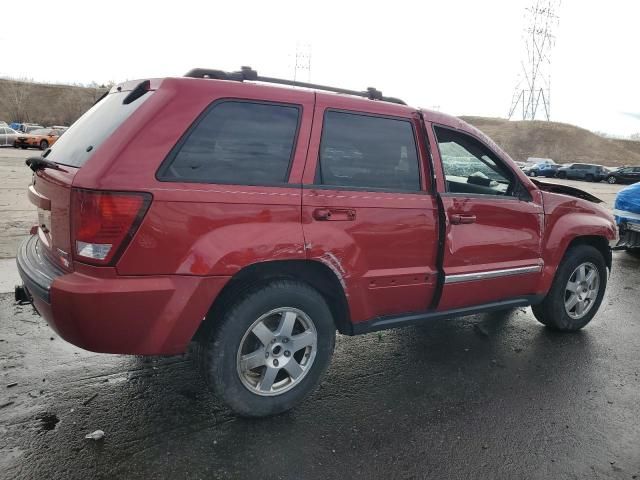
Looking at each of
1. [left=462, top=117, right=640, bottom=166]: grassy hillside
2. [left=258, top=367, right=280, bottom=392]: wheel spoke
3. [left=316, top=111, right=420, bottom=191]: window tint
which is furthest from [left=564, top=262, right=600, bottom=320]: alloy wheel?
[left=462, top=117, right=640, bottom=166]: grassy hillside

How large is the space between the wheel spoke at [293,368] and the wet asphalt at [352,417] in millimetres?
256

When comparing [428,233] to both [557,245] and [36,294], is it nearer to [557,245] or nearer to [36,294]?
[557,245]

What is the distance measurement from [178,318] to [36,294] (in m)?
0.79

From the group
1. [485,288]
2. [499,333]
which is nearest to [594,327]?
[499,333]

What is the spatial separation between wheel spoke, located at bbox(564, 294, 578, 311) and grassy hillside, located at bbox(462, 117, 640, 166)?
6387 cm

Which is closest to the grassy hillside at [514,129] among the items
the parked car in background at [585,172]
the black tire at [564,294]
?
the parked car in background at [585,172]

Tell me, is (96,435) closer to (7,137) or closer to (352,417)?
(352,417)

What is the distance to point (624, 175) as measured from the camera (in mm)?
34156

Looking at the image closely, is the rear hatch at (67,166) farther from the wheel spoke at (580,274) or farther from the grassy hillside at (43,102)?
the grassy hillside at (43,102)

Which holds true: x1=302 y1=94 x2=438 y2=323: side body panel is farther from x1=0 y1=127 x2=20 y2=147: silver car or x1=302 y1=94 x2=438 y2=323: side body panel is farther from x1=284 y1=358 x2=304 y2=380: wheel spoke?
x1=0 y1=127 x2=20 y2=147: silver car

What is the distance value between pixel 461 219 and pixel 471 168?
75cm

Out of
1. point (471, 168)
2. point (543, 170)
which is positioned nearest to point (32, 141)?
point (471, 168)

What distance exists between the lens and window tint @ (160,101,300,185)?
101 inches

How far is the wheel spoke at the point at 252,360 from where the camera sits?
2.83 metres
